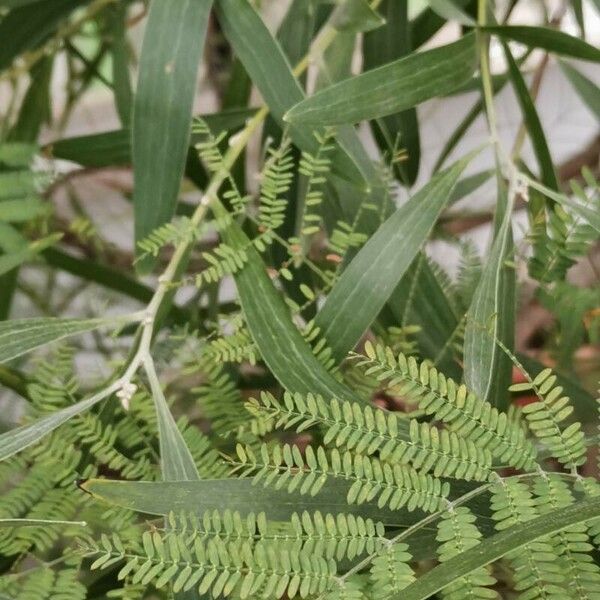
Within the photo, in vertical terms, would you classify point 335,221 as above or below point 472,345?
above

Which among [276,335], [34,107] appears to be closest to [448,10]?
[276,335]

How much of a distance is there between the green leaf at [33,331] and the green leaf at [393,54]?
1.10ft

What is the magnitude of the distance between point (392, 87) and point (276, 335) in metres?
0.21

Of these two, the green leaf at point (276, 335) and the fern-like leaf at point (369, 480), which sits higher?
the green leaf at point (276, 335)

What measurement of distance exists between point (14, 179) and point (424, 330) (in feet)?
1.13

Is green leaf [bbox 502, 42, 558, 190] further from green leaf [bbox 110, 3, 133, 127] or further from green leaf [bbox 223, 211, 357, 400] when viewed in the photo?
green leaf [bbox 110, 3, 133, 127]

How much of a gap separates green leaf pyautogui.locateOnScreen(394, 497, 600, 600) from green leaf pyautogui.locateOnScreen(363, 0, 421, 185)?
426 millimetres

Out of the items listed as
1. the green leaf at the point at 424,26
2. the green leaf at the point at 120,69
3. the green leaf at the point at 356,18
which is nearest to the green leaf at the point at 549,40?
the green leaf at the point at 356,18

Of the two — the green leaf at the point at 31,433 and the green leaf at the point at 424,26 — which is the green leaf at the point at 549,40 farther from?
the green leaf at the point at 31,433

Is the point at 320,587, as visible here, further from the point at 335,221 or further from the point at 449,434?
the point at 335,221

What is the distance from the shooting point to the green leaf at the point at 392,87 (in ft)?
1.76

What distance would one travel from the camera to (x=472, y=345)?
1.59 feet

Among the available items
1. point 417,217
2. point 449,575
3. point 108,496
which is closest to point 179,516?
point 108,496

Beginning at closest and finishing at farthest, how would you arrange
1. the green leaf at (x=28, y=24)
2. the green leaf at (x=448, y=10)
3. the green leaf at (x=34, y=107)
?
1. the green leaf at (x=448, y=10)
2. the green leaf at (x=28, y=24)
3. the green leaf at (x=34, y=107)
